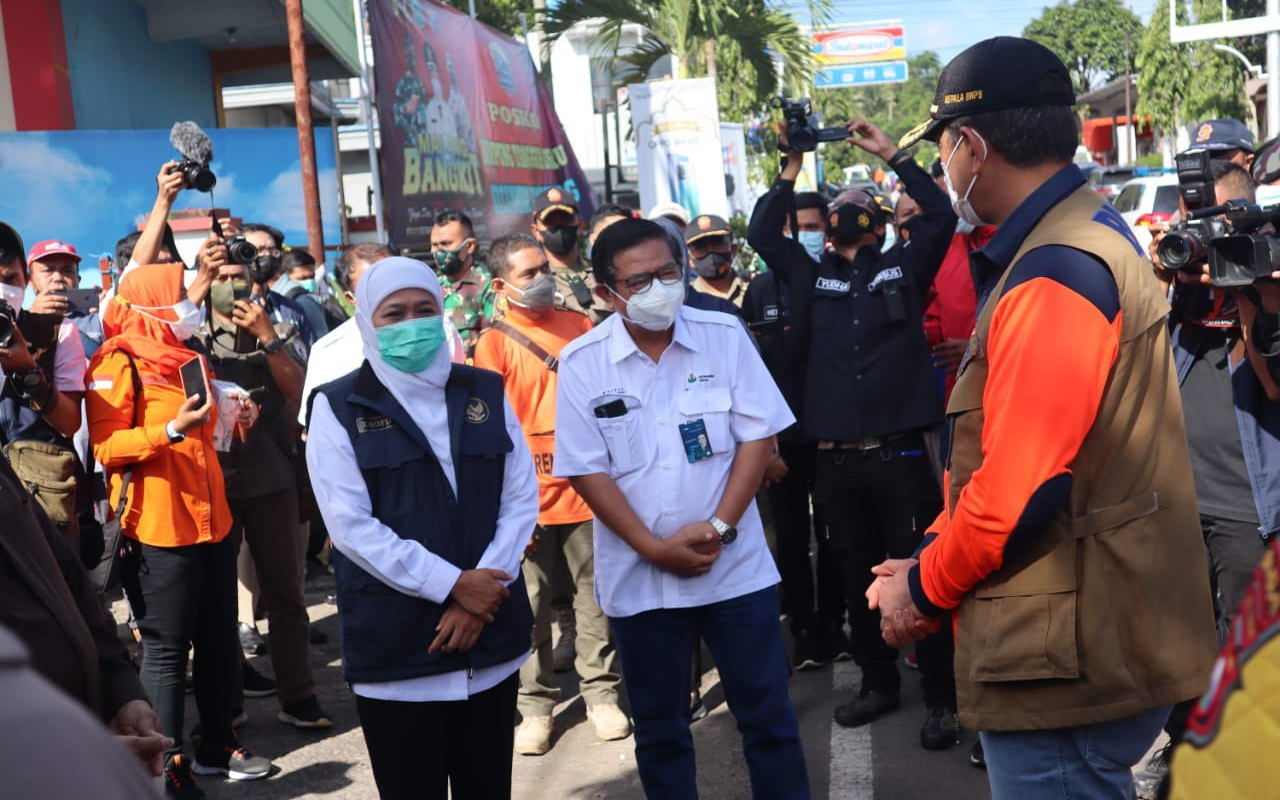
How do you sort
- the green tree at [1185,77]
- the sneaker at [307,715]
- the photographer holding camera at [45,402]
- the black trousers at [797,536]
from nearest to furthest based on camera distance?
the photographer holding camera at [45,402], the sneaker at [307,715], the black trousers at [797,536], the green tree at [1185,77]

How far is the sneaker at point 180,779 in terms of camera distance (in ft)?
15.6

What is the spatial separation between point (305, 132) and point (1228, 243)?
826cm

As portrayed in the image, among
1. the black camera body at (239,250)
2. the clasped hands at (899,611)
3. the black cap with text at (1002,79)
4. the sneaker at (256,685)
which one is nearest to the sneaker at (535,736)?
the sneaker at (256,685)

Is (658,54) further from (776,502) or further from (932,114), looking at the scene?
(932,114)

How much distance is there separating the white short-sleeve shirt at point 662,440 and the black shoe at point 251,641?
3610mm

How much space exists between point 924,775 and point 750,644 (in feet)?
4.63

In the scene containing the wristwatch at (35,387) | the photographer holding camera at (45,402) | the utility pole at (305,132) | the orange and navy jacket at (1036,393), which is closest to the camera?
the orange and navy jacket at (1036,393)

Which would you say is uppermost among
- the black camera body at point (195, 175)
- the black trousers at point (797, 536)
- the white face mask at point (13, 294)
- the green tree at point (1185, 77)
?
the green tree at point (1185, 77)

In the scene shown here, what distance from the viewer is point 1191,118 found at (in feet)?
114

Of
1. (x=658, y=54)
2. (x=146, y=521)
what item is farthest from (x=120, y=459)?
(x=658, y=54)

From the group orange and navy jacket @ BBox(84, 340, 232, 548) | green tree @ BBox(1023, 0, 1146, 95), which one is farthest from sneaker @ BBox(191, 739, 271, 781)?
green tree @ BBox(1023, 0, 1146, 95)

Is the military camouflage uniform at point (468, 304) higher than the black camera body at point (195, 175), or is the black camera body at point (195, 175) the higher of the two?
the black camera body at point (195, 175)

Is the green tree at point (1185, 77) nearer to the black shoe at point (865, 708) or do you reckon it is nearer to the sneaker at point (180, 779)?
the black shoe at point (865, 708)

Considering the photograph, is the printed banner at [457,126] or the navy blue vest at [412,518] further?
the printed banner at [457,126]
